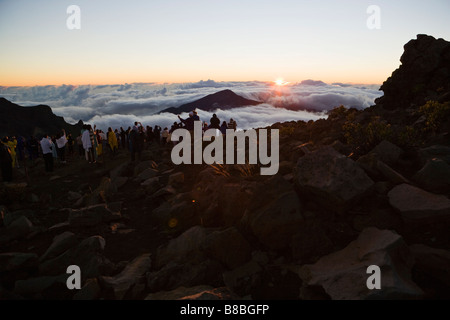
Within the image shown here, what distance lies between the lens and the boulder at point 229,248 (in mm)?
4840

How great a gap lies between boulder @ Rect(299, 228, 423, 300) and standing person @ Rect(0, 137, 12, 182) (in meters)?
13.9

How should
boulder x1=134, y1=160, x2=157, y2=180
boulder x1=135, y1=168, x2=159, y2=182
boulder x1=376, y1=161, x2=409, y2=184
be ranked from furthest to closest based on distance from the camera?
boulder x1=134, y1=160, x2=157, y2=180
boulder x1=135, y1=168, x2=159, y2=182
boulder x1=376, y1=161, x2=409, y2=184

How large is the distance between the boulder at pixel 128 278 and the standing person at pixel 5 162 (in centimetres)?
1085

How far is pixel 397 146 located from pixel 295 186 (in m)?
2.56

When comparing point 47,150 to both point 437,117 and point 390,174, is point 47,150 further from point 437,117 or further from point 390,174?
point 437,117

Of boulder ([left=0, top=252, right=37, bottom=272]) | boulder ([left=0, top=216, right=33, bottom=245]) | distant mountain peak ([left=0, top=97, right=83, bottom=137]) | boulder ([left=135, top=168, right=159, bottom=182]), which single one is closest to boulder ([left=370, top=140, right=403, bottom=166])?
boulder ([left=0, top=252, right=37, bottom=272])

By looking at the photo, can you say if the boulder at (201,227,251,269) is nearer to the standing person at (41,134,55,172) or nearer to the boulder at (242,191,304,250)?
the boulder at (242,191,304,250)

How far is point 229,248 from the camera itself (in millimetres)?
4961

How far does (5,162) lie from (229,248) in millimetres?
12763

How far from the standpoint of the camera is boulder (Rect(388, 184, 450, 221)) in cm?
432

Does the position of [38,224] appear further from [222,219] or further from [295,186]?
[295,186]

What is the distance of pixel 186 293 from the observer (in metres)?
4.24
